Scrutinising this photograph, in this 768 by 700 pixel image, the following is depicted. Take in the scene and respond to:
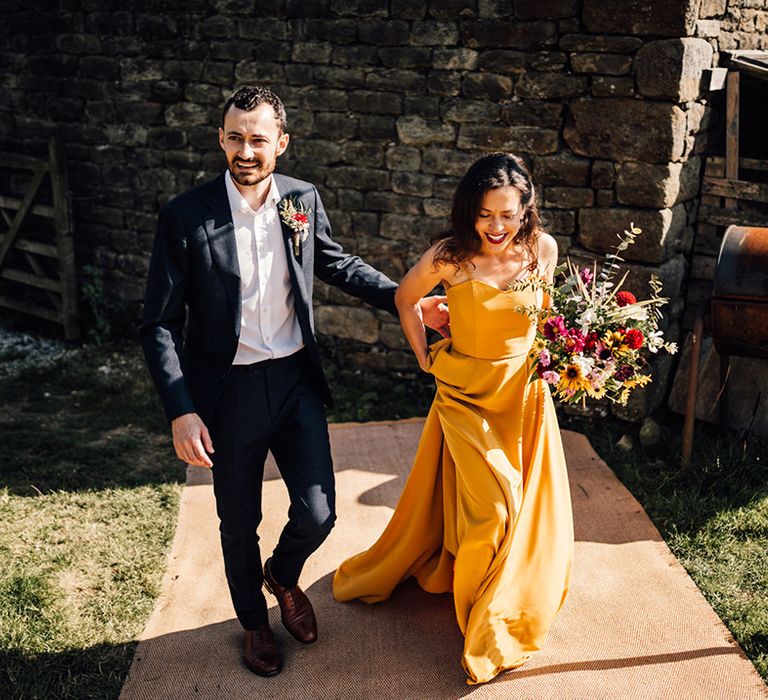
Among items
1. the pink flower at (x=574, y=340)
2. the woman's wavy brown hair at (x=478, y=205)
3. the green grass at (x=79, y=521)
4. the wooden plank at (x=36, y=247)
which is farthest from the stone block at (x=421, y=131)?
the wooden plank at (x=36, y=247)

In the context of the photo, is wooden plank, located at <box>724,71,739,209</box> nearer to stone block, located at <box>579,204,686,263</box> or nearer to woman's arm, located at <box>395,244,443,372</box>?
stone block, located at <box>579,204,686,263</box>

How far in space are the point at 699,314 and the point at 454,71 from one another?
2267 mm

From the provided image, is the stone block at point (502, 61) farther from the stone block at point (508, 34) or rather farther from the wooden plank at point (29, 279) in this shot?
the wooden plank at point (29, 279)

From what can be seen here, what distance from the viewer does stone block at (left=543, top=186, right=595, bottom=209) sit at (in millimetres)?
5512

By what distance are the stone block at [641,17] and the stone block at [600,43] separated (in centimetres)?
4

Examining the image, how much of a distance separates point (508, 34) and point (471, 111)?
0.54m

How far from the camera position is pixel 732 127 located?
547 cm

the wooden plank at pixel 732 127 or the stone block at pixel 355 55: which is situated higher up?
the stone block at pixel 355 55

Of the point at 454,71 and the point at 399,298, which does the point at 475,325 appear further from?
the point at 454,71

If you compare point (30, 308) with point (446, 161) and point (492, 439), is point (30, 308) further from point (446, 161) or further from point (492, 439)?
point (492, 439)

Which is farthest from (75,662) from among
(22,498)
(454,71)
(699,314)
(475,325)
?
(454,71)

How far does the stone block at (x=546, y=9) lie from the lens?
5238mm

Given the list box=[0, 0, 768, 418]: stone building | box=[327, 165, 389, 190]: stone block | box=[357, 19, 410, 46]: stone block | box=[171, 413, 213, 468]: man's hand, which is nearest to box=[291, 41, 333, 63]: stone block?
box=[0, 0, 768, 418]: stone building

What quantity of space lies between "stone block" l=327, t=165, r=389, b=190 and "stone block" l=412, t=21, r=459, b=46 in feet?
3.05
